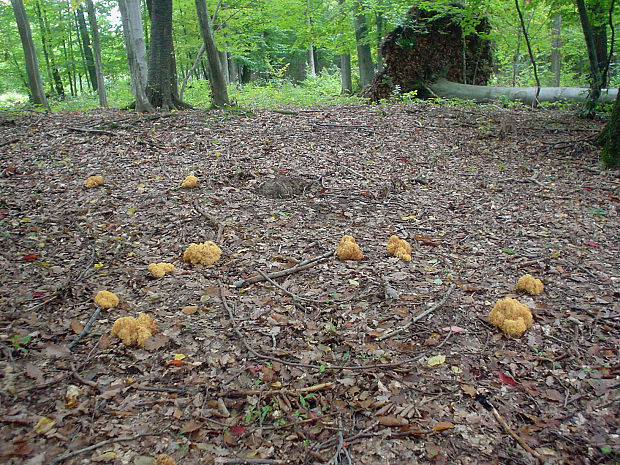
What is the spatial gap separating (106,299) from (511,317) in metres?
3.66

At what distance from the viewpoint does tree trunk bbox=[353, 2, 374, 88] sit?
13498 mm

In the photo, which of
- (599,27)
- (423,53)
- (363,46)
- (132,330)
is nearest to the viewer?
(132,330)

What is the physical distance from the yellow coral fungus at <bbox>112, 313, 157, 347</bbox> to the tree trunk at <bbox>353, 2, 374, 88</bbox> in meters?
12.7

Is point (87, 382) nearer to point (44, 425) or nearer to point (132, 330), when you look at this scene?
point (44, 425)

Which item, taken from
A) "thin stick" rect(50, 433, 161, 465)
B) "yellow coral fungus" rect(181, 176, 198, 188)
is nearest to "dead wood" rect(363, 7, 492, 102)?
"yellow coral fungus" rect(181, 176, 198, 188)

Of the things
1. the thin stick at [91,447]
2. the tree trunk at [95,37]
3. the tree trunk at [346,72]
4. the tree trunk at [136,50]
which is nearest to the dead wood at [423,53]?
the tree trunk at [346,72]

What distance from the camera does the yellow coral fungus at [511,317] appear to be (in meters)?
3.18

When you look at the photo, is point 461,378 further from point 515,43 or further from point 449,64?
point 515,43

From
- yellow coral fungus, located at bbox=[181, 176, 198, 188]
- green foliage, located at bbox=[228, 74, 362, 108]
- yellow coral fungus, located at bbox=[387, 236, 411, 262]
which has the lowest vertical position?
yellow coral fungus, located at bbox=[387, 236, 411, 262]

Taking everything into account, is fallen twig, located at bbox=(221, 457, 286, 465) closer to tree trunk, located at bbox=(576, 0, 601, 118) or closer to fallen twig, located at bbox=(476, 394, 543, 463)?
fallen twig, located at bbox=(476, 394, 543, 463)

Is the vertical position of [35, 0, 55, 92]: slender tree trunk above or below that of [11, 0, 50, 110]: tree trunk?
above

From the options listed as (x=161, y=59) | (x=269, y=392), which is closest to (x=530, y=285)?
(x=269, y=392)

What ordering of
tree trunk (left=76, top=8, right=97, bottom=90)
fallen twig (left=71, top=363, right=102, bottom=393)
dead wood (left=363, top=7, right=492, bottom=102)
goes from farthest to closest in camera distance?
1. tree trunk (left=76, top=8, right=97, bottom=90)
2. dead wood (left=363, top=7, right=492, bottom=102)
3. fallen twig (left=71, top=363, right=102, bottom=393)

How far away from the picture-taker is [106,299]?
3518 millimetres
